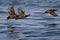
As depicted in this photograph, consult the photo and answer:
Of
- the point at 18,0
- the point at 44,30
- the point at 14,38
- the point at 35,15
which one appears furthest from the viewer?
the point at 18,0

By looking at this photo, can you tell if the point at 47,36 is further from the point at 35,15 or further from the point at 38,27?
the point at 35,15

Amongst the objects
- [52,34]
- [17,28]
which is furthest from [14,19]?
[52,34]

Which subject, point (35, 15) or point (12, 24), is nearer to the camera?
point (12, 24)

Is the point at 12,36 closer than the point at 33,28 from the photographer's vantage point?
Yes

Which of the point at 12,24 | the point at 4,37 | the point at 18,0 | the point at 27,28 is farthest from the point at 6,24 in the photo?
the point at 18,0

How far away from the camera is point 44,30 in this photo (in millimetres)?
22938

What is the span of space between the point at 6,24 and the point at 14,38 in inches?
181

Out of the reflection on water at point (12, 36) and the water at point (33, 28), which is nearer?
the reflection on water at point (12, 36)

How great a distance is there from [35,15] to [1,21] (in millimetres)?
3920

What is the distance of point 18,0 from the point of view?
143ft

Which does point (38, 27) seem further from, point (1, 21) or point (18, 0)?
point (18, 0)

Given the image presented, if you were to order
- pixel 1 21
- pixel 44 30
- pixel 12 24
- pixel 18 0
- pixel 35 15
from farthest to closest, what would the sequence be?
pixel 18 0 < pixel 35 15 < pixel 1 21 < pixel 12 24 < pixel 44 30

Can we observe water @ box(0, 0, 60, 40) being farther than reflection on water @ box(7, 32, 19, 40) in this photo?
Yes

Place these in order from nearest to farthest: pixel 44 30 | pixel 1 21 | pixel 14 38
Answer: pixel 14 38 < pixel 44 30 < pixel 1 21
